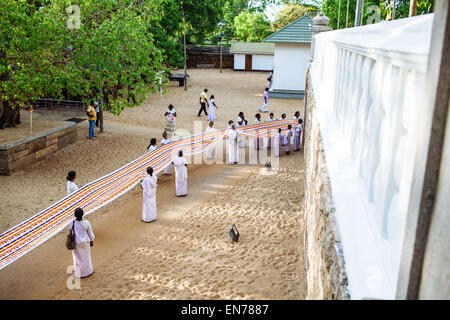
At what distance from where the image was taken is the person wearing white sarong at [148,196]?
30.5ft

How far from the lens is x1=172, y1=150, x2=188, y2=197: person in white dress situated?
10.9 m

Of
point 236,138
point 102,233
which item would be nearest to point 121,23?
point 236,138

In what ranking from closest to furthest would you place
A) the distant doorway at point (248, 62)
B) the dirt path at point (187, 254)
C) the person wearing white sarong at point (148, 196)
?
1. the dirt path at point (187, 254)
2. the person wearing white sarong at point (148, 196)
3. the distant doorway at point (248, 62)

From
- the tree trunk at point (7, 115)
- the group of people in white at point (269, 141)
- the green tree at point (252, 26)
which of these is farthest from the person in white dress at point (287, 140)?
the green tree at point (252, 26)

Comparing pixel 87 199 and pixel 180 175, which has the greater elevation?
pixel 87 199

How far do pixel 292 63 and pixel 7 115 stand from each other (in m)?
17.0

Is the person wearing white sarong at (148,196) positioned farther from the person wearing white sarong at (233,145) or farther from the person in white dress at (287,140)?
the person in white dress at (287,140)

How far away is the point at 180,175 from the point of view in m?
10.9

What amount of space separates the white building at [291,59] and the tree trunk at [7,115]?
52.0 feet

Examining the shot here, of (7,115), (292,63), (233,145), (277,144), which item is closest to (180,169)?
(233,145)

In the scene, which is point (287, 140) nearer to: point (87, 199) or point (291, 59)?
point (87, 199)

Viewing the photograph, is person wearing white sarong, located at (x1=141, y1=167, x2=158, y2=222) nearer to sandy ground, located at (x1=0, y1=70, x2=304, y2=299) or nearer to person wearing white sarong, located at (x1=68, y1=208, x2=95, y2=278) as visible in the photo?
sandy ground, located at (x1=0, y1=70, x2=304, y2=299)
